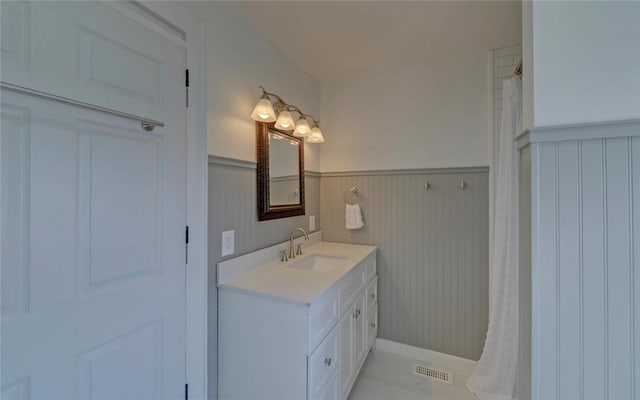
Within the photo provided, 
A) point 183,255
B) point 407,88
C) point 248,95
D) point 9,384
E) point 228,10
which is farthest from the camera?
point 407,88

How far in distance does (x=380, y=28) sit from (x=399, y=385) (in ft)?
7.95

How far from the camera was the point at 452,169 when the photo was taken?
6.85ft

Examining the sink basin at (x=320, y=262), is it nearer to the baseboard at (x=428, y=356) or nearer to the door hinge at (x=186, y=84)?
the baseboard at (x=428, y=356)

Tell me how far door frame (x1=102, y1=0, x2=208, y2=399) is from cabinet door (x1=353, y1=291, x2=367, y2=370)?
92 cm

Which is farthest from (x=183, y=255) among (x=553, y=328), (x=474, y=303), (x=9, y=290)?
(x=474, y=303)

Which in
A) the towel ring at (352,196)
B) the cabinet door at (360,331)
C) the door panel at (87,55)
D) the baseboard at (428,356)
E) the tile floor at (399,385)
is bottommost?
the tile floor at (399,385)

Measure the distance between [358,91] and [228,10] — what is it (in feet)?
4.14

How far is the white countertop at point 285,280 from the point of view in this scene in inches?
50.2

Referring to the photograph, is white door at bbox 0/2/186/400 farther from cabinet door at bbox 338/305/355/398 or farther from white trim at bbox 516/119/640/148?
white trim at bbox 516/119/640/148

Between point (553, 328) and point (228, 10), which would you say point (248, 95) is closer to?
point (228, 10)

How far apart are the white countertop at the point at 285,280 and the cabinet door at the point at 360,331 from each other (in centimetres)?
30

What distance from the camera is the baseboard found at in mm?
2051

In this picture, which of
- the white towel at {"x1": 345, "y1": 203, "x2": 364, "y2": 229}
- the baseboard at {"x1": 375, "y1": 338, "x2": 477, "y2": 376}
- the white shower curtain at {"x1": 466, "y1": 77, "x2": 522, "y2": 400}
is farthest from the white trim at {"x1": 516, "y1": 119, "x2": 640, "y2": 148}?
the baseboard at {"x1": 375, "y1": 338, "x2": 477, "y2": 376}

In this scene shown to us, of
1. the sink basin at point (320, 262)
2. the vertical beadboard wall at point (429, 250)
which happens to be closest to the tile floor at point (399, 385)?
the vertical beadboard wall at point (429, 250)
